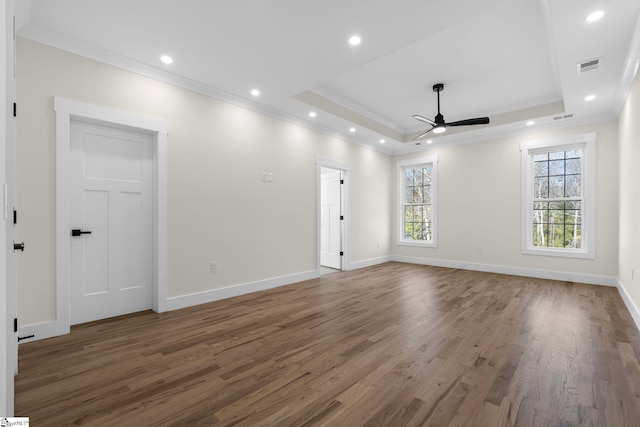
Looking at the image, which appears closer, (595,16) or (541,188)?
(595,16)

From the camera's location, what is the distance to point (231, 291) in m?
3.84

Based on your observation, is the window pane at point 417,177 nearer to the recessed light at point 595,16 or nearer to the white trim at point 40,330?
the recessed light at point 595,16

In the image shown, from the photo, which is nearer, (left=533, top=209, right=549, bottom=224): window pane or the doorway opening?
(left=533, top=209, right=549, bottom=224): window pane

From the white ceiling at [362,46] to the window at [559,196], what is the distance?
573mm

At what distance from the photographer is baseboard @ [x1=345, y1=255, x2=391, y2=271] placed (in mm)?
5812

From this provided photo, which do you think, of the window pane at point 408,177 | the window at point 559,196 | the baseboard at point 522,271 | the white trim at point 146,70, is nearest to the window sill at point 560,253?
the window at point 559,196

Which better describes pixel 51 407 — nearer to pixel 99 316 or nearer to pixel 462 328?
pixel 99 316

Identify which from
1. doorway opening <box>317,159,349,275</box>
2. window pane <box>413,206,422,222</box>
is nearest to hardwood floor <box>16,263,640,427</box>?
doorway opening <box>317,159,349,275</box>

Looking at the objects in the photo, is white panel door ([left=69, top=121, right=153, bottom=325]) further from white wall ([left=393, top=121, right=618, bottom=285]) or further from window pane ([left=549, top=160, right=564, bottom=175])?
window pane ([left=549, top=160, right=564, bottom=175])

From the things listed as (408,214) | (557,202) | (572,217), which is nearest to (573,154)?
(557,202)

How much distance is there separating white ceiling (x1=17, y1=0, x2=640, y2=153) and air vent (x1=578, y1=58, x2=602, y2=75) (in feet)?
0.15

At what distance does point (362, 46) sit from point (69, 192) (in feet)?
10.1

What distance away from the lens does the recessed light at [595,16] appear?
2244mm

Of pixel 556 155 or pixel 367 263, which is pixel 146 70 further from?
pixel 556 155
